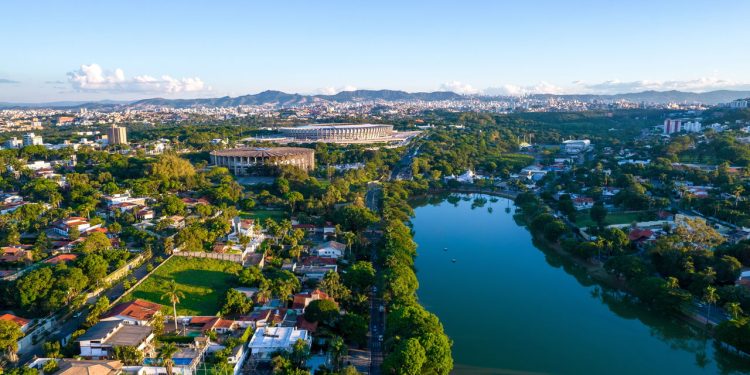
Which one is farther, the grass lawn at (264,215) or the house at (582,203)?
the house at (582,203)

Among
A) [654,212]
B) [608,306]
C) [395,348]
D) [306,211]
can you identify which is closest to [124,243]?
[306,211]

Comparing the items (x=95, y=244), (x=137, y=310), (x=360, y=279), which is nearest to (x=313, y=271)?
(x=360, y=279)

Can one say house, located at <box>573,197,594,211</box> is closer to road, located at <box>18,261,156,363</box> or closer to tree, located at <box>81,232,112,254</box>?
road, located at <box>18,261,156,363</box>

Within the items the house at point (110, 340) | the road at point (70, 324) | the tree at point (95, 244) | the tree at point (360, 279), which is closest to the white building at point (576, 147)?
the tree at point (360, 279)

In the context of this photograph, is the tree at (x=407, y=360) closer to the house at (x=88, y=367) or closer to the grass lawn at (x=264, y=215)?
the house at (x=88, y=367)

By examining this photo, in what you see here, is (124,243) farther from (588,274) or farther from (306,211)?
(588,274)

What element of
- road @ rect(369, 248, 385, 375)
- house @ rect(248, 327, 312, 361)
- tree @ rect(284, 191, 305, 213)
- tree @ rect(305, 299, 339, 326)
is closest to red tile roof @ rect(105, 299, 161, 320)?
house @ rect(248, 327, 312, 361)

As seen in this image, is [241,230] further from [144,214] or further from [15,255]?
[15,255]

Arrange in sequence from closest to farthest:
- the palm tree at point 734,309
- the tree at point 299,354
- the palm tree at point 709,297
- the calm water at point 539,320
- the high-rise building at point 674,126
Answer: the tree at point 299,354
the calm water at point 539,320
the palm tree at point 734,309
the palm tree at point 709,297
the high-rise building at point 674,126
